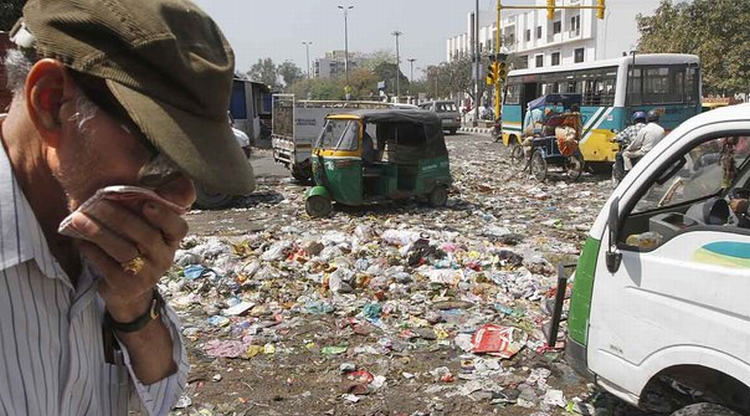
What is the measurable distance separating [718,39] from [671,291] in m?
26.6

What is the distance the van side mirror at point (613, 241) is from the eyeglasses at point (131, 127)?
8.31 ft

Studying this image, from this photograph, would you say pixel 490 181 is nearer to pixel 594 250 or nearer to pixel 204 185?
pixel 594 250

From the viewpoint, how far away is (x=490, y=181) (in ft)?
46.2

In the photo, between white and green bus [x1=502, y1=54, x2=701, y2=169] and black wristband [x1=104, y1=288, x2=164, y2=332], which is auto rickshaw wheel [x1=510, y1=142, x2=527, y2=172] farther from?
black wristband [x1=104, y1=288, x2=164, y2=332]

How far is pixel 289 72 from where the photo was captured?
113000mm

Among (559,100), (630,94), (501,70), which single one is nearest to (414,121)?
Result: (630,94)

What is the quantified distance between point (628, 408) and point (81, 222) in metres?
3.62

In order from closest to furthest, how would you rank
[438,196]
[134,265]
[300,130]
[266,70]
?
[134,265]
[438,196]
[300,130]
[266,70]

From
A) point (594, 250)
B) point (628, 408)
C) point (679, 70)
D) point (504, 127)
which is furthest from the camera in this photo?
point (504, 127)

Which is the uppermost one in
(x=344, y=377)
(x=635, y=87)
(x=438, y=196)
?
(x=635, y=87)

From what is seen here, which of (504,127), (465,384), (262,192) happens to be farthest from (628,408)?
(504,127)

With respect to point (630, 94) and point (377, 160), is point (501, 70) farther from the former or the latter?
point (377, 160)

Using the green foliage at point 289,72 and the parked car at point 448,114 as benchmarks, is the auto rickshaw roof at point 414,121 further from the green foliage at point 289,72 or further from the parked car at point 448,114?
the green foliage at point 289,72

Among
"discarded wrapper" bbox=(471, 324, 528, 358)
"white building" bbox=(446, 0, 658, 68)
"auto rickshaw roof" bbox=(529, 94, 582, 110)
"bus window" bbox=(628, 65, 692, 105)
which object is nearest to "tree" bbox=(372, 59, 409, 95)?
"white building" bbox=(446, 0, 658, 68)
